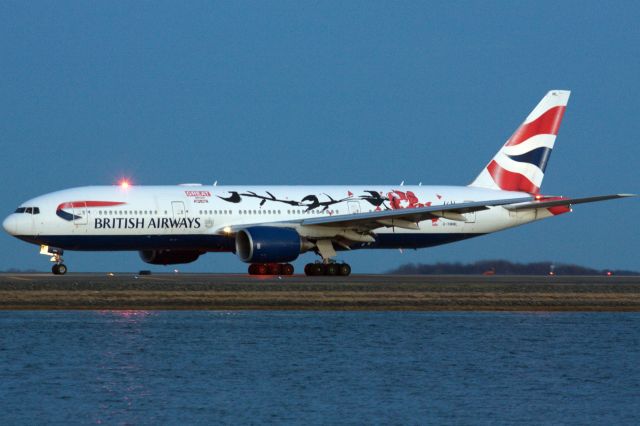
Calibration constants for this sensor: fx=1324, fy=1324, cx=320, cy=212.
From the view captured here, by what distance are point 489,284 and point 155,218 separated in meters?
13.8

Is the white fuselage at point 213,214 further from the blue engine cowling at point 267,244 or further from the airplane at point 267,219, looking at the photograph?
the blue engine cowling at point 267,244

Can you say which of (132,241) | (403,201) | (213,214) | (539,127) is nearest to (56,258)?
(132,241)

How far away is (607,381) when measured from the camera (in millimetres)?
24969

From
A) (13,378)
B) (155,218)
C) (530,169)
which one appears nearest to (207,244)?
(155,218)

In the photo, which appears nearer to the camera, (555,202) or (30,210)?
(30,210)

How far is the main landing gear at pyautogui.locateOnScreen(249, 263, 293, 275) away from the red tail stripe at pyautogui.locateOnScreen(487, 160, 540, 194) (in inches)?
484

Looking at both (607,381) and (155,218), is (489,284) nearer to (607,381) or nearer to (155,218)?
(155,218)

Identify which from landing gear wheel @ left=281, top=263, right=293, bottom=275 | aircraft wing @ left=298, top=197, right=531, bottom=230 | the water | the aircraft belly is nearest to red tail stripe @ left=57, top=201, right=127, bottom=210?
the aircraft belly

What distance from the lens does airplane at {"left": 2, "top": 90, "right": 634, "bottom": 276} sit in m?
52.9

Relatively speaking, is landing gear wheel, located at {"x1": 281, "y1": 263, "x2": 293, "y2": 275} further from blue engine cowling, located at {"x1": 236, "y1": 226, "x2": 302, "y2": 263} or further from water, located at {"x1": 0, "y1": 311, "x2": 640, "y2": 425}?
water, located at {"x1": 0, "y1": 311, "x2": 640, "y2": 425}

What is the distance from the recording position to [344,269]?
183ft

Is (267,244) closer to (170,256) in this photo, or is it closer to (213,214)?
(213,214)

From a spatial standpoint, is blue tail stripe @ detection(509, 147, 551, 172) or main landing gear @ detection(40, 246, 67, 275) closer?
main landing gear @ detection(40, 246, 67, 275)

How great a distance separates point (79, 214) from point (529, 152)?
74.1 feet
